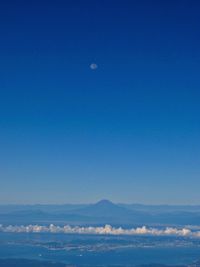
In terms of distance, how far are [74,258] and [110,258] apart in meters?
8.79

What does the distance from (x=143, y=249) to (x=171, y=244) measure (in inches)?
614

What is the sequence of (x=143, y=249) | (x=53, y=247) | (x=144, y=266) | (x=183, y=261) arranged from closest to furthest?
(x=144, y=266) < (x=183, y=261) < (x=53, y=247) < (x=143, y=249)

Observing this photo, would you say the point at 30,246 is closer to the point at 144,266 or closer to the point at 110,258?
the point at 110,258

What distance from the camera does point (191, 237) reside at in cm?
16662

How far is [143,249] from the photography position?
132 m

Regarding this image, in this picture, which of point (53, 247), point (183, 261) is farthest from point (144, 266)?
point (53, 247)

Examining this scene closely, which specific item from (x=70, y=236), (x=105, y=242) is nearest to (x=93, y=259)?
(x=105, y=242)

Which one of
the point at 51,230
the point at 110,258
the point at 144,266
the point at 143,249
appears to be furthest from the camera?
the point at 51,230

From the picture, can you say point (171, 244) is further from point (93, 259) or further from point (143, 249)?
point (93, 259)

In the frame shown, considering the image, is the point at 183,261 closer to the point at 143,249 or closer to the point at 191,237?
the point at 143,249

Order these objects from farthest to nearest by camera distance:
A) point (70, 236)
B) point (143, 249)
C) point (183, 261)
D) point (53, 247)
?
point (70, 236) < point (143, 249) < point (53, 247) < point (183, 261)

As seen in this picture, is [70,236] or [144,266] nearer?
[144,266]

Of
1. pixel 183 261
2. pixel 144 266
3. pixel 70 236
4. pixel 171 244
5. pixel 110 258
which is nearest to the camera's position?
pixel 144 266

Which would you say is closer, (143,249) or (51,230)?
(143,249)
